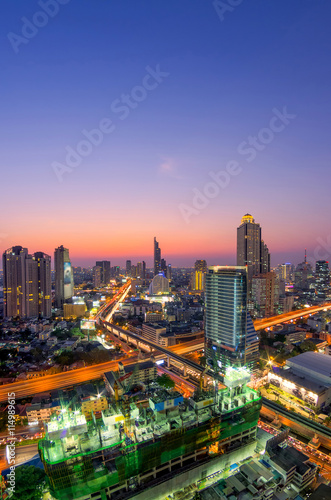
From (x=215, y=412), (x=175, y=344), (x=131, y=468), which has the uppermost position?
(x=215, y=412)

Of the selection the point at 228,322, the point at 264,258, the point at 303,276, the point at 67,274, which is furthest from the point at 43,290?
the point at 303,276

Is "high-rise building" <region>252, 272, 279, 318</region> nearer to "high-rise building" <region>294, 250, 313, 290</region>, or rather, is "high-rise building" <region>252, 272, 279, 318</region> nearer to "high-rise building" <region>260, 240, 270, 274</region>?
"high-rise building" <region>260, 240, 270, 274</region>

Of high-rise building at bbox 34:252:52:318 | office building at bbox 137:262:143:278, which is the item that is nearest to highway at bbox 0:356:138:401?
high-rise building at bbox 34:252:52:318

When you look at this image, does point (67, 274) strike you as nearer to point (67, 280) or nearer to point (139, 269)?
point (67, 280)

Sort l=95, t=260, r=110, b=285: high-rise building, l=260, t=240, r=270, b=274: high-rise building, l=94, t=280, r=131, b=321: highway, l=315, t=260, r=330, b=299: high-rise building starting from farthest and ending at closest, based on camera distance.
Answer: l=95, t=260, r=110, b=285: high-rise building
l=315, t=260, r=330, b=299: high-rise building
l=260, t=240, r=270, b=274: high-rise building
l=94, t=280, r=131, b=321: highway

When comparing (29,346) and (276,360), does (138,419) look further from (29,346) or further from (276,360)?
(29,346)

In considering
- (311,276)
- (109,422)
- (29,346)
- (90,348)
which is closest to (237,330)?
(109,422)

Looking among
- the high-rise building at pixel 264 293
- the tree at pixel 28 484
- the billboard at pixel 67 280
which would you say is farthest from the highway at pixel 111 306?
the tree at pixel 28 484

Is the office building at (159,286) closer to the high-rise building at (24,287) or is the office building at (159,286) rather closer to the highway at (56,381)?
the high-rise building at (24,287)
